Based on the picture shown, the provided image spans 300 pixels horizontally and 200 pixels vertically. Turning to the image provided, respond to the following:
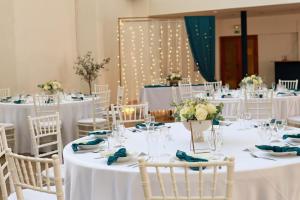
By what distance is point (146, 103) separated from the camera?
5465 millimetres

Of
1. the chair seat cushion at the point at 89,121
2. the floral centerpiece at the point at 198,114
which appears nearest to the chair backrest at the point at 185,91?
the chair seat cushion at the point at 89,121

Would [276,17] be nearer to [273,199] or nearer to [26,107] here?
[26,107]

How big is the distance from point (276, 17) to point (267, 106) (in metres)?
10.1

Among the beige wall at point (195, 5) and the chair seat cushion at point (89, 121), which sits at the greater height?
the beige wall at point (195, 5)

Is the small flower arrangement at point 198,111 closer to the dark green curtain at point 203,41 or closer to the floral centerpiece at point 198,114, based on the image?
the floral centerpiece at point 198,114

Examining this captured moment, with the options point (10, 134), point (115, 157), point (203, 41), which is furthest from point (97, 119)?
point (203, 41)

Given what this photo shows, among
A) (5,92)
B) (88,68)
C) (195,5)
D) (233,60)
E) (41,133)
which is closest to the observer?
(41,133)

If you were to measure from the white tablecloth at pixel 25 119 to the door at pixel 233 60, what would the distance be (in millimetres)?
10182

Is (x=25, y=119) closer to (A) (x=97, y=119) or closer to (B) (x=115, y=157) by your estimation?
(A) (x=97, y=119)

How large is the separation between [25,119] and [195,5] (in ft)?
24.0

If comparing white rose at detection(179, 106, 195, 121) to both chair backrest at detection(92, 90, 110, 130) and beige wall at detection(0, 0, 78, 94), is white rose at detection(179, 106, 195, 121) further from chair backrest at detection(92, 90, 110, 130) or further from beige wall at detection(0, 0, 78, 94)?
beige wall at detection(0, 0, 78, 94)

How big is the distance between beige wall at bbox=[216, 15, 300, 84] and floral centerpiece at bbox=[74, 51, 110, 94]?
603cm

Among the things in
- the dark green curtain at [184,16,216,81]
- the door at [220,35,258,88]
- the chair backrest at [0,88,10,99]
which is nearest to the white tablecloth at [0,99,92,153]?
the chair backrest at [0,88,10,99]

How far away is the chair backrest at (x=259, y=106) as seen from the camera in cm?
630
